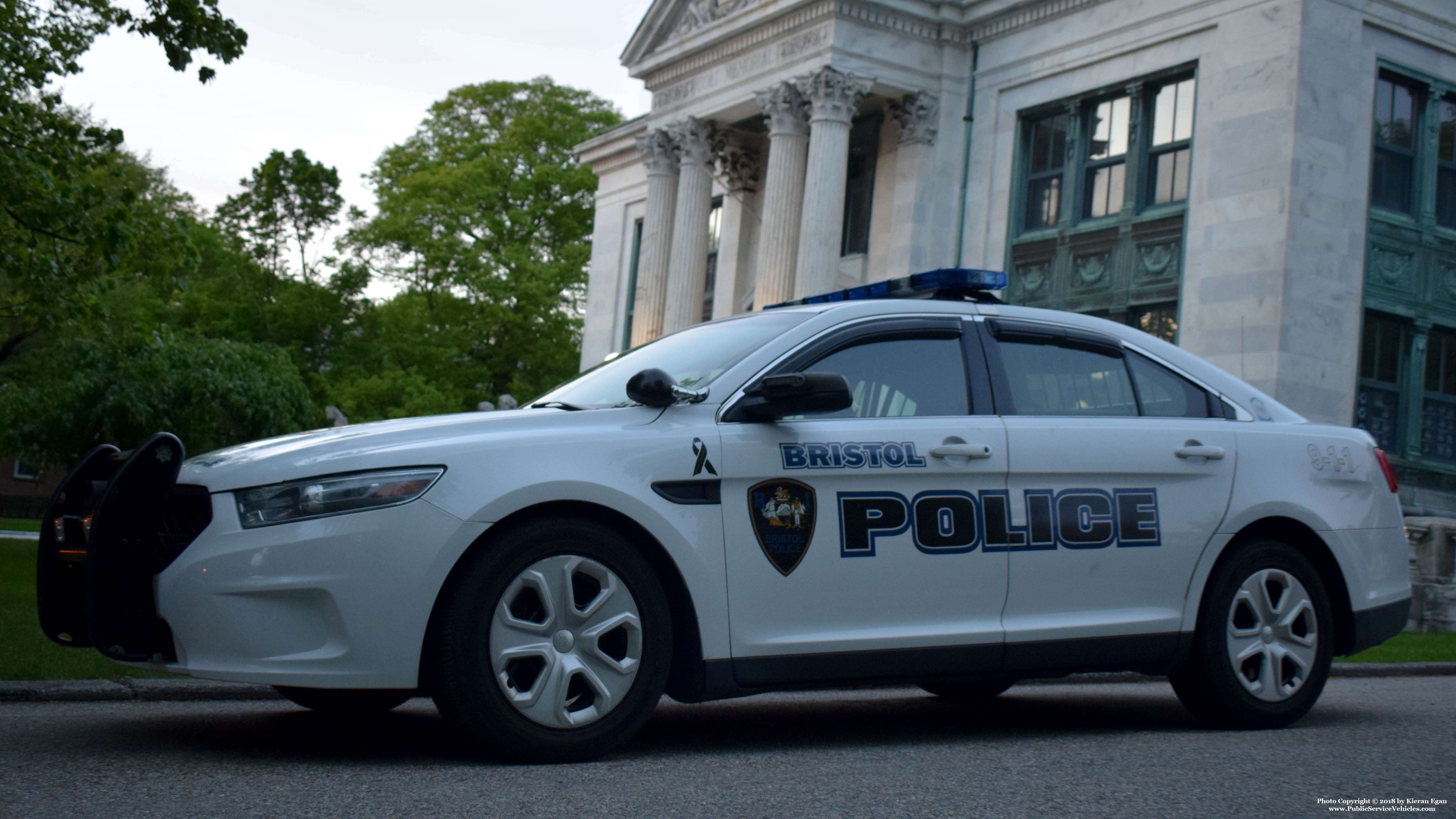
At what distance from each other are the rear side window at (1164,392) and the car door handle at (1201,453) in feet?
0.72

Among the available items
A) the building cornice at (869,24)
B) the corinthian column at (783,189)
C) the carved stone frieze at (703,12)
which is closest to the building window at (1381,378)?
the building cornice at (869,24)

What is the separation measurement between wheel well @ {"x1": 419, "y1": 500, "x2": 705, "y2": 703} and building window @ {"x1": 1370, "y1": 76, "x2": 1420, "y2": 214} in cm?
2030

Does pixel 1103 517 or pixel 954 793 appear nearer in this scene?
pixel 954 793

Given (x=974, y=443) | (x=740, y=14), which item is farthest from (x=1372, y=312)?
(x=974, y=443)

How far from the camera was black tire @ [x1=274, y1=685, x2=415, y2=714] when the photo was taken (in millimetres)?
5719

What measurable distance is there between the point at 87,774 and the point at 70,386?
2610 cm

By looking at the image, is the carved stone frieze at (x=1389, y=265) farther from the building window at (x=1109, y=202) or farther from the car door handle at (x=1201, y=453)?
the car door handle at (x=1201, y=453)

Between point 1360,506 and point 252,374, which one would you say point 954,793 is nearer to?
point 1360,506

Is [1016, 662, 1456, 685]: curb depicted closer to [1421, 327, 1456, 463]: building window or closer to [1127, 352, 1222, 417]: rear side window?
[1127, 352, 1222, 417]: rear side window

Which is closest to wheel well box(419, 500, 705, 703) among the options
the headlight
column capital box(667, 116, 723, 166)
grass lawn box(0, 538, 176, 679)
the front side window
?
the headlight

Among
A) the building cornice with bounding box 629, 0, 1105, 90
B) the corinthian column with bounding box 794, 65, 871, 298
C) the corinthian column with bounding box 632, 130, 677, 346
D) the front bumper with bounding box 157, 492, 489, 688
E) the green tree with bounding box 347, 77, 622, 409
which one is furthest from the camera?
the green tree with bounding box 347, 77, 622, 409

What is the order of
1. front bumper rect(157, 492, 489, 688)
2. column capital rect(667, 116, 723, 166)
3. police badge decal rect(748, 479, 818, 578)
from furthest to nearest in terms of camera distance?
column capital rect(667, 116, 723, 166) < police badge decal rect(748, 479, 818, 578) < front bumper rect(157, 492, 489, 688)

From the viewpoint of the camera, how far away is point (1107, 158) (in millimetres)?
24812

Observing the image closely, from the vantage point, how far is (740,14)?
95.3 ft
